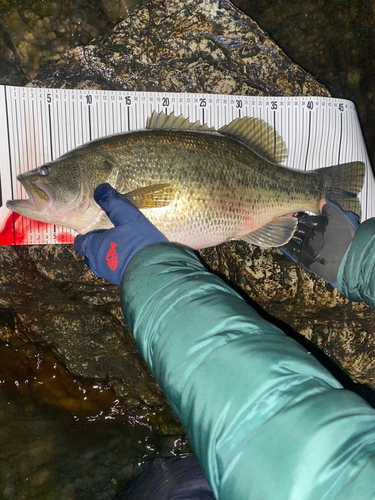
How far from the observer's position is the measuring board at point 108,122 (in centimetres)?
285

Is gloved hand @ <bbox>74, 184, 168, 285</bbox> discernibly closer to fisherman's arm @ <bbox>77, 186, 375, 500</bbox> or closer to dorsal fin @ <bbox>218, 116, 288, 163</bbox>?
fisherman's arm @ <bbox>77, 186, 375, 500</bbox>

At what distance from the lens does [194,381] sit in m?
1.39

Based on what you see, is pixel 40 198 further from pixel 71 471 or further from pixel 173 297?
pixel 71 471

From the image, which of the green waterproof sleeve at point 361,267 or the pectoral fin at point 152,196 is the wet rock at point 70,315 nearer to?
the pectoral fin at point 152,196

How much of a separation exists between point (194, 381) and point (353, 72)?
11.4 ft

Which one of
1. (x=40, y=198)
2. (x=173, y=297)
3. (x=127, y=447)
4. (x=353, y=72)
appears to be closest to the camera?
(x=173, y=297)

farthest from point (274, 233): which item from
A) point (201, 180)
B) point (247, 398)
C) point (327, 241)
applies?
point (247, 398)

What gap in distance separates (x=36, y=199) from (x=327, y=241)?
2258 millimetres

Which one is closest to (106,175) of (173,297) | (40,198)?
(40,198)

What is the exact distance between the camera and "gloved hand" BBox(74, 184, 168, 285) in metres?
2.15

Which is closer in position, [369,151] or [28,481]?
[28,481]

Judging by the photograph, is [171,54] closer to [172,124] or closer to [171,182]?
[172,124]

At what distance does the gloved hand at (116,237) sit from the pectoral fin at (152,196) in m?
0.06

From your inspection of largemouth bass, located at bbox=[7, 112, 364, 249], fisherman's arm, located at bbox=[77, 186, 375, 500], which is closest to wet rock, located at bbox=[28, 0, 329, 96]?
largemouth bass, located at bbox=[7, 112, 364, 249]
